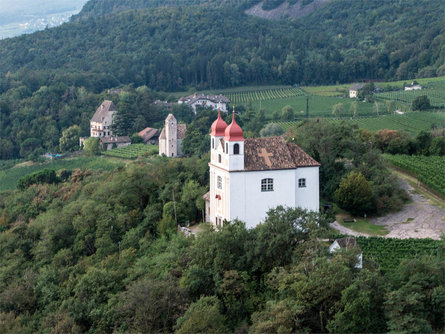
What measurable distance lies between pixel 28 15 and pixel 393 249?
149241mm

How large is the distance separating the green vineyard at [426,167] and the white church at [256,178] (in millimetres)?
10901

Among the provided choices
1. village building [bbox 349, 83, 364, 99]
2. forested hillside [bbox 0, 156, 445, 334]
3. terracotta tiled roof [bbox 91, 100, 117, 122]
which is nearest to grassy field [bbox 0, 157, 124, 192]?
terracotta tiled roof [bbox 91, 100, 117, 122]

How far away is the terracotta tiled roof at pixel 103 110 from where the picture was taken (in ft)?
290

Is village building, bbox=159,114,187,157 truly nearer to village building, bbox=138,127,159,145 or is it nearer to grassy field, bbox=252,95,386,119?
village building, bbox=138,127,159,145

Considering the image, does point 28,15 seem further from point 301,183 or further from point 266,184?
point 266,184

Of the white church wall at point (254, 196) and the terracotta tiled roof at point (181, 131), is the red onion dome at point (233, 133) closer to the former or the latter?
the white church wall at point (254, 196)

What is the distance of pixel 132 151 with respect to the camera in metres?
77.2

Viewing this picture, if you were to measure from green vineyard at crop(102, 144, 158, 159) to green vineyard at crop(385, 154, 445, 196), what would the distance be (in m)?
29.0

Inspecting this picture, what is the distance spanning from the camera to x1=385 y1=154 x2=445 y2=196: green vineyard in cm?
4628

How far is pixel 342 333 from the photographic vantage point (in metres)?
28.4

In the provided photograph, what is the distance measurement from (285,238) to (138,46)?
10312 centimetres

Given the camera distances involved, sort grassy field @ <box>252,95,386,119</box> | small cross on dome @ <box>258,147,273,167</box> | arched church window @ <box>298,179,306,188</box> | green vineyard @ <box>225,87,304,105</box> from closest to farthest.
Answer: small cross on dome @ <box>258,147,273,167</box>
arched church window @ <box>298,179,306,188</box>
grassy field @ <box>252,95,386,119</box>
green vineyard @ <box>225,87,304,105</box>

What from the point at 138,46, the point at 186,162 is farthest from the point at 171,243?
the point at 138,46

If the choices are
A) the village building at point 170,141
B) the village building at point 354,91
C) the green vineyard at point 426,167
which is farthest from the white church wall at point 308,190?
the village building at point 354,91
